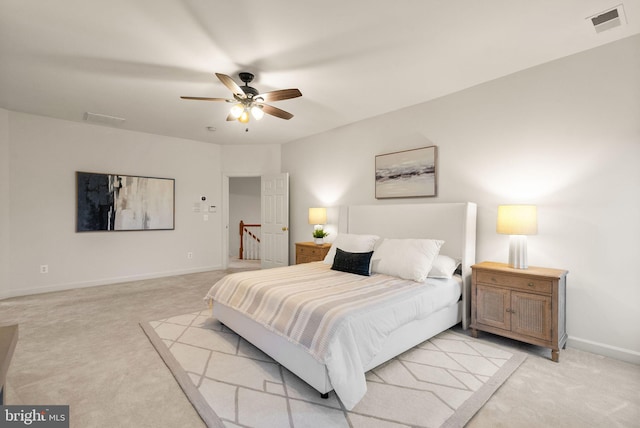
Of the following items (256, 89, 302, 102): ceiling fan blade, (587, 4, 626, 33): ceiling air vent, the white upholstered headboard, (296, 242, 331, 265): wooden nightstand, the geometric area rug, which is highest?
(587, 4, 626, 33): ceiling air vent

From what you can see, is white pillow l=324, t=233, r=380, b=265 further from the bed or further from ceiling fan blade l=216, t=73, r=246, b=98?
ceiling fan blade l=216, t=73, r=246, b=98

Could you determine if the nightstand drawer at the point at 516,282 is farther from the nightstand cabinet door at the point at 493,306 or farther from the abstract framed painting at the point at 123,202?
the abstract framed painting at the point at 123,202

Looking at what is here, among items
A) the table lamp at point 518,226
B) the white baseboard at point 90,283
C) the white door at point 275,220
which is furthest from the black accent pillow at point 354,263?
the white baseboard at point 90,283

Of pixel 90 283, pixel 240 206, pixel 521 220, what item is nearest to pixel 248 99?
pixel 521 220

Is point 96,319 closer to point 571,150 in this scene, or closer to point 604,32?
point 571,150

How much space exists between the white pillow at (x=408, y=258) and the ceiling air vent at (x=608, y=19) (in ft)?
7.19

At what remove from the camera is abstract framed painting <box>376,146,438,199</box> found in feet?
12.6

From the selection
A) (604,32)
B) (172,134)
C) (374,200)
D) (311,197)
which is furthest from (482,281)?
(172,134)

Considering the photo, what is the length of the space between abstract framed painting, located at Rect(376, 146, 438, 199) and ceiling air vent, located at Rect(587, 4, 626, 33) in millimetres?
1729

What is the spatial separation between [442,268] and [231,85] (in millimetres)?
2740

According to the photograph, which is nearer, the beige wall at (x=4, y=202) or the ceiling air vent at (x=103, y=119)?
the beige wall at (x=4, y=202)

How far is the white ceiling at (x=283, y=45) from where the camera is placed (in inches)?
85.9

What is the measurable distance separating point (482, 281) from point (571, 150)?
1494 millimetres

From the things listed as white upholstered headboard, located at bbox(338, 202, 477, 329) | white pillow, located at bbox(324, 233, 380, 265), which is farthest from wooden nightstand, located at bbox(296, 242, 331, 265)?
white pillow, located at bbox(324, 233, 380, 265)
